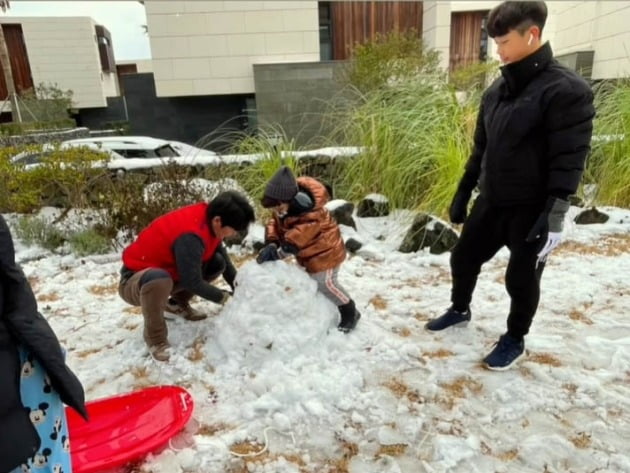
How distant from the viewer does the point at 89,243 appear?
12.1 ft

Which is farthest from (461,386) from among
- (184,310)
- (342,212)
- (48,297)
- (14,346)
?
(48,297)

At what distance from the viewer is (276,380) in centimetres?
195

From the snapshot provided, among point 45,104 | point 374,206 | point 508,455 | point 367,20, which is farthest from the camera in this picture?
point 45,104

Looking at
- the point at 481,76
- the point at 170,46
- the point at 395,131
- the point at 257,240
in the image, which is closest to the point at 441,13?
the point at 481,76

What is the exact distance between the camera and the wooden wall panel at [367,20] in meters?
10.4

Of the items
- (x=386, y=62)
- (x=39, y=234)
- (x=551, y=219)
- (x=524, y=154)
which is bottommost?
(x=39, y=234)

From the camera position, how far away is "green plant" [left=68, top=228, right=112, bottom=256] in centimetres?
368

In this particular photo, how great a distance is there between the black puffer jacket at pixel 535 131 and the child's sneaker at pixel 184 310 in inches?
65.5

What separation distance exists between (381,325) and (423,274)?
0.83 meters

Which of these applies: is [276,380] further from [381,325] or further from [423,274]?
[423,274]

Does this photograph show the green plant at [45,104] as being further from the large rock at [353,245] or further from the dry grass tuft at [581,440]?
the dry grass tuft at [581,440]

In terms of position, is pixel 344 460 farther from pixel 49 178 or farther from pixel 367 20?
pixel 367 20

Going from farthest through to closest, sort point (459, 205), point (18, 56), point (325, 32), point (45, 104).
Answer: point (18, 56) < point (45, 104) < point (325, 32) < point (459, 205)

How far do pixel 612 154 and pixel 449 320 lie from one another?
2.83 meters
